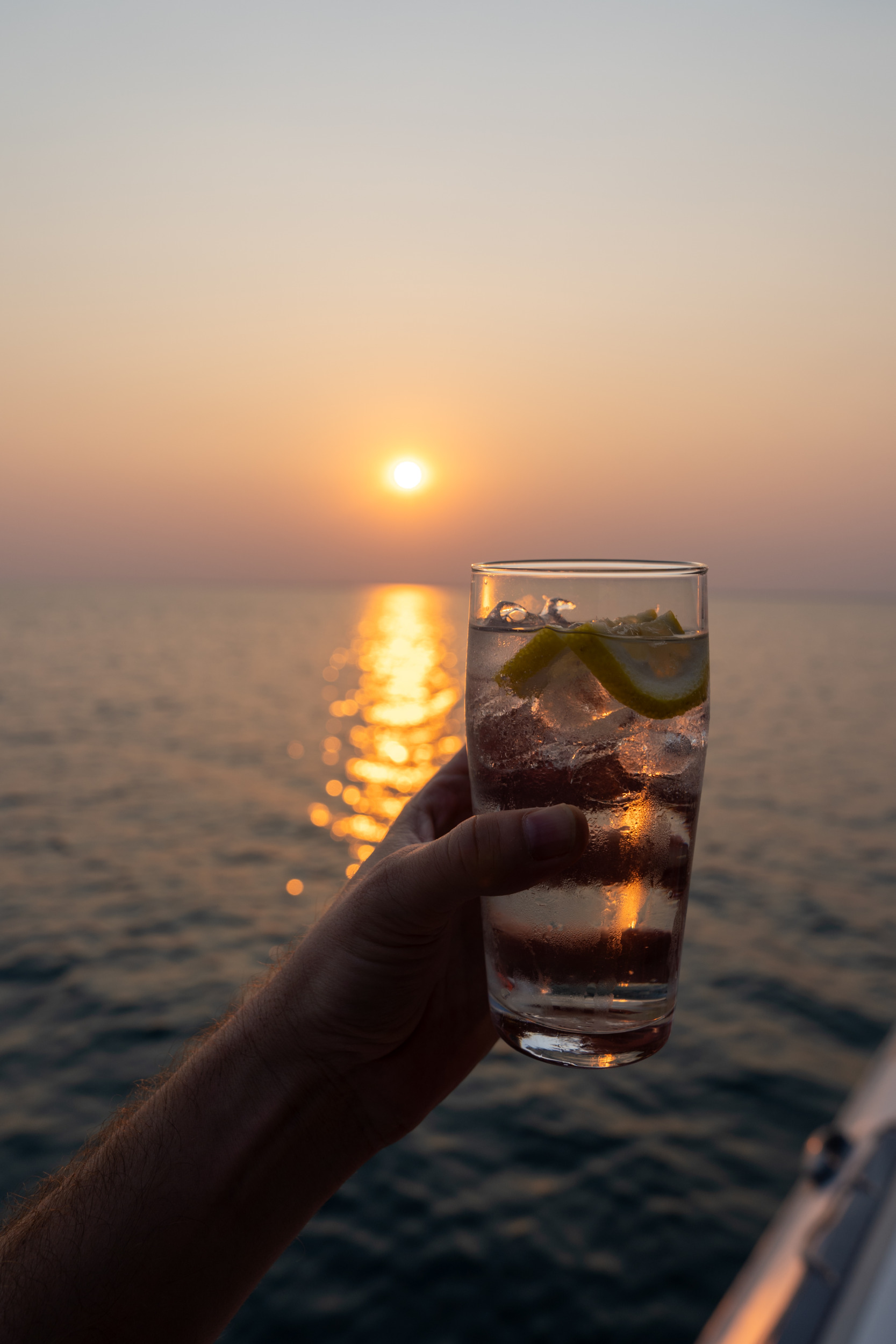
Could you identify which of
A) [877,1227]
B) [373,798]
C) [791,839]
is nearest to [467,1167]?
[877,1227]

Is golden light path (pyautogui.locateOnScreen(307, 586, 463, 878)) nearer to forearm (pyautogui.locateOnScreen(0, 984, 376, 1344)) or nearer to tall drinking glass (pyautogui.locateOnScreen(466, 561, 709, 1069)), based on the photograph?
forearm (pyautogui.locateOnScreen(0, 984, 376, 1344))

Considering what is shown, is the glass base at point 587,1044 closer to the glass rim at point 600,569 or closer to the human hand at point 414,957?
the human hand at point 414,957

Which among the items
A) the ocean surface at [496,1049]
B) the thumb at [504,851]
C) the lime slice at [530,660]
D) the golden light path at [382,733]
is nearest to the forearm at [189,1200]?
the ocean surface at [496,1049]

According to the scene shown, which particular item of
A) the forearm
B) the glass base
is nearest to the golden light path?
the forearm

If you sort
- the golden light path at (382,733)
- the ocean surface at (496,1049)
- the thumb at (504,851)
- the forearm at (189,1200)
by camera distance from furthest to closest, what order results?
1. the golden light path at (382,733)
2. the ocean surface at (496,1049)
3. the forearm at (189,1200)
4. the thumb at (504,851)

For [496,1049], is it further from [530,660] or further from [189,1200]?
[530,660]

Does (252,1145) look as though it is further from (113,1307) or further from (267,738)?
(267,738)
